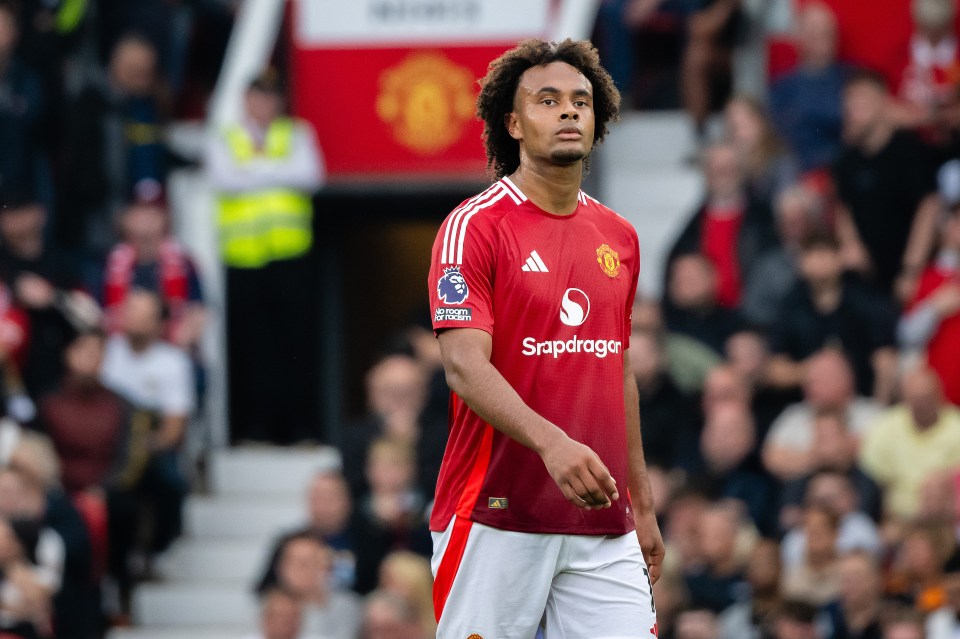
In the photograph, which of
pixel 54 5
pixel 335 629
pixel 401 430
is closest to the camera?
pixel 335 629

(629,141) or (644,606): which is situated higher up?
(629,141)

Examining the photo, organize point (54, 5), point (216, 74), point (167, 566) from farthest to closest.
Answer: point (216, 74)
point (54, 5)
point (167, 566)

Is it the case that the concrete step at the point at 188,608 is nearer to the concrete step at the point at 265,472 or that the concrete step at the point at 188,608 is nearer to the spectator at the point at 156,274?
the concrete step at the point at 265,472

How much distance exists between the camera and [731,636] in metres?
9.45

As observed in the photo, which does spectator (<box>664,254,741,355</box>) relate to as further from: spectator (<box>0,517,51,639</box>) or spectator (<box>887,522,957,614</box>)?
spectator (<box>0,517,51,639</box>)

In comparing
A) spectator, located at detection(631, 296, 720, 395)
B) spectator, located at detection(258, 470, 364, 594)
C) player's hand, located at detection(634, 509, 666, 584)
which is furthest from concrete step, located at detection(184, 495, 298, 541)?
player's hand, located at detection(634, 509, 666, 584)

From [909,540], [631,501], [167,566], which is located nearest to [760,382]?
[909,540]

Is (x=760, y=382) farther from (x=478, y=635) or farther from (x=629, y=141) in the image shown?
(x=478, y=635)

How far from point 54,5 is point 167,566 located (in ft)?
12.9

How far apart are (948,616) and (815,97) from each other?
4.55 m

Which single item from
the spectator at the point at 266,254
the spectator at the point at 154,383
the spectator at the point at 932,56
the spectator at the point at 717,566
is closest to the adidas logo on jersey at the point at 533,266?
the spectator at the point at 717,566

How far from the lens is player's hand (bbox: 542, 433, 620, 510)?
4.84 m

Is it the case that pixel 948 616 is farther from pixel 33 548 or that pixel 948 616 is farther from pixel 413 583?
pixel 33 548

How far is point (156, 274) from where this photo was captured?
12.4 m
